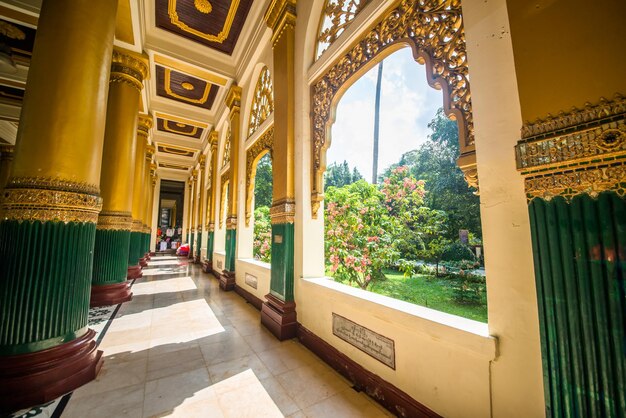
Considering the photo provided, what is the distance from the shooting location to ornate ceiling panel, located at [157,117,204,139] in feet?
27.3

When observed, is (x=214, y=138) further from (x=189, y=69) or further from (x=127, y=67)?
(x=127, y=67)

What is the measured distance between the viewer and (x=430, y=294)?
4.92m

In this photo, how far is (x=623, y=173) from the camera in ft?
2.50

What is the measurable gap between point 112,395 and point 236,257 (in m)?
3.15

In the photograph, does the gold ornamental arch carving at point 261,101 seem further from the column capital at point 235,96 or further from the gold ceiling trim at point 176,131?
the gold ceiling trim at point 176,131

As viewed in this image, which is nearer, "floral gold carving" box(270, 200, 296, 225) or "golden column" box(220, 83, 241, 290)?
"floral gold carving" box(270, 200, 296, 225)

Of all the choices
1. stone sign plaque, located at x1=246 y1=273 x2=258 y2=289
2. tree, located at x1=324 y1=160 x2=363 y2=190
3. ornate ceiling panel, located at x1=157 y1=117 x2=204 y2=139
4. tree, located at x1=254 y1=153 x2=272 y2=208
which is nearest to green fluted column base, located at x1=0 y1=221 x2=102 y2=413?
stone sign plaque, located at x1=246 y1=273 x2=258 y2=289

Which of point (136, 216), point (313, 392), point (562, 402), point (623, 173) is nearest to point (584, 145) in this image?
point (623, 173)

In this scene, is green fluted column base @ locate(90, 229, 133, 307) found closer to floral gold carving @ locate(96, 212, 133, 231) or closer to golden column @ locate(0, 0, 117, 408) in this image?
floral gold carving @ locate(96, 212, 133, 231)

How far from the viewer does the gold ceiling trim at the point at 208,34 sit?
4020 mm

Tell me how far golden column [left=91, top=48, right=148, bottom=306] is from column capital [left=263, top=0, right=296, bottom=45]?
2.77m

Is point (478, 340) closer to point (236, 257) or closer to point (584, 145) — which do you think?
point (584, 145)

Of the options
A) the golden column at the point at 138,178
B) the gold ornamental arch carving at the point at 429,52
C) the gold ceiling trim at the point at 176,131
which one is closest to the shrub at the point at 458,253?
the gold ornamental arch carving at the point at 429,52

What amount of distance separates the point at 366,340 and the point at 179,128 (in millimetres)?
9528
